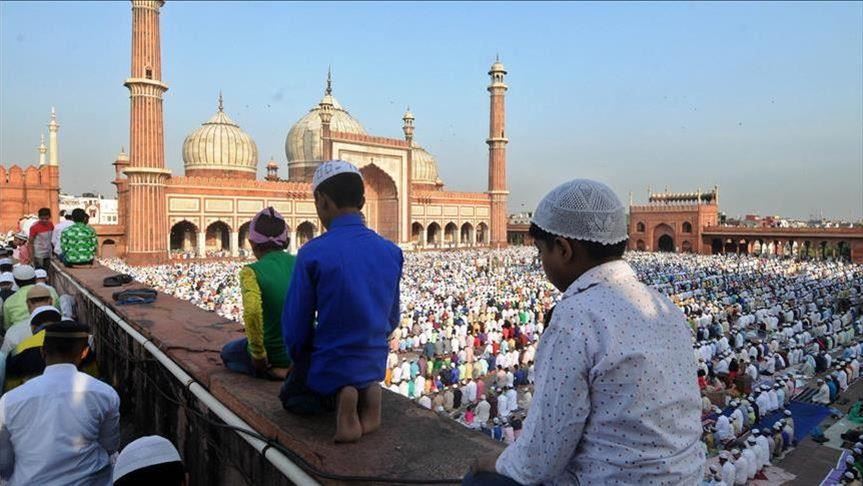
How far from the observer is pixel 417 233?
3597 cm

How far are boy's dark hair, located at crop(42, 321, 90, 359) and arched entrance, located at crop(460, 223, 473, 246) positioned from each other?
35.9 metres

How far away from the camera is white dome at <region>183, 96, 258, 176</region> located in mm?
29547

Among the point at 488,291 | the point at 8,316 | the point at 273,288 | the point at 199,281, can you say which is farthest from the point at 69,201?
the point at 273,288

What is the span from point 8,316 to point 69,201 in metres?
50.5

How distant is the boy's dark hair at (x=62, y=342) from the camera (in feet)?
6.37

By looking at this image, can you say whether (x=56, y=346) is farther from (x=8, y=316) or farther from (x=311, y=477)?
(x=8, y=316)

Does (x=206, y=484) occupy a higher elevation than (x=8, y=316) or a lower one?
lower

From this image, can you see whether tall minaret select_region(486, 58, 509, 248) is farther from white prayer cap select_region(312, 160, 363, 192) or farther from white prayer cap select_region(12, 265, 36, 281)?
white prayer cap select_region(312, 160, 363, 192)

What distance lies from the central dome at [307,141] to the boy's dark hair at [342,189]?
3291 centimetres

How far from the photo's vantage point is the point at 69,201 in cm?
4625

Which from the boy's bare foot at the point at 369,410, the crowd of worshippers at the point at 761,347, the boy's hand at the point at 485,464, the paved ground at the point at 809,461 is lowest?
the paved ground at the point at 809,461

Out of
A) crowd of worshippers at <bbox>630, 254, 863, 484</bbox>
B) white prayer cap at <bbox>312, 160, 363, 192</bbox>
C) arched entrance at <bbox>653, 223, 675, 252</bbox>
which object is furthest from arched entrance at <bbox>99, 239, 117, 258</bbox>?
arched entrance at <bbox>653, 223, 675, 252</bbox>

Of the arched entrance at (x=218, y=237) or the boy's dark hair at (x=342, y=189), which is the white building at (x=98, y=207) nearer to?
the arched entrance at (x=218, y=237)

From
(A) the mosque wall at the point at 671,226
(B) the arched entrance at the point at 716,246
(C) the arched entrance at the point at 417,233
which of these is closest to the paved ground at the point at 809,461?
(C) the arched entrance at the point at 417,233
